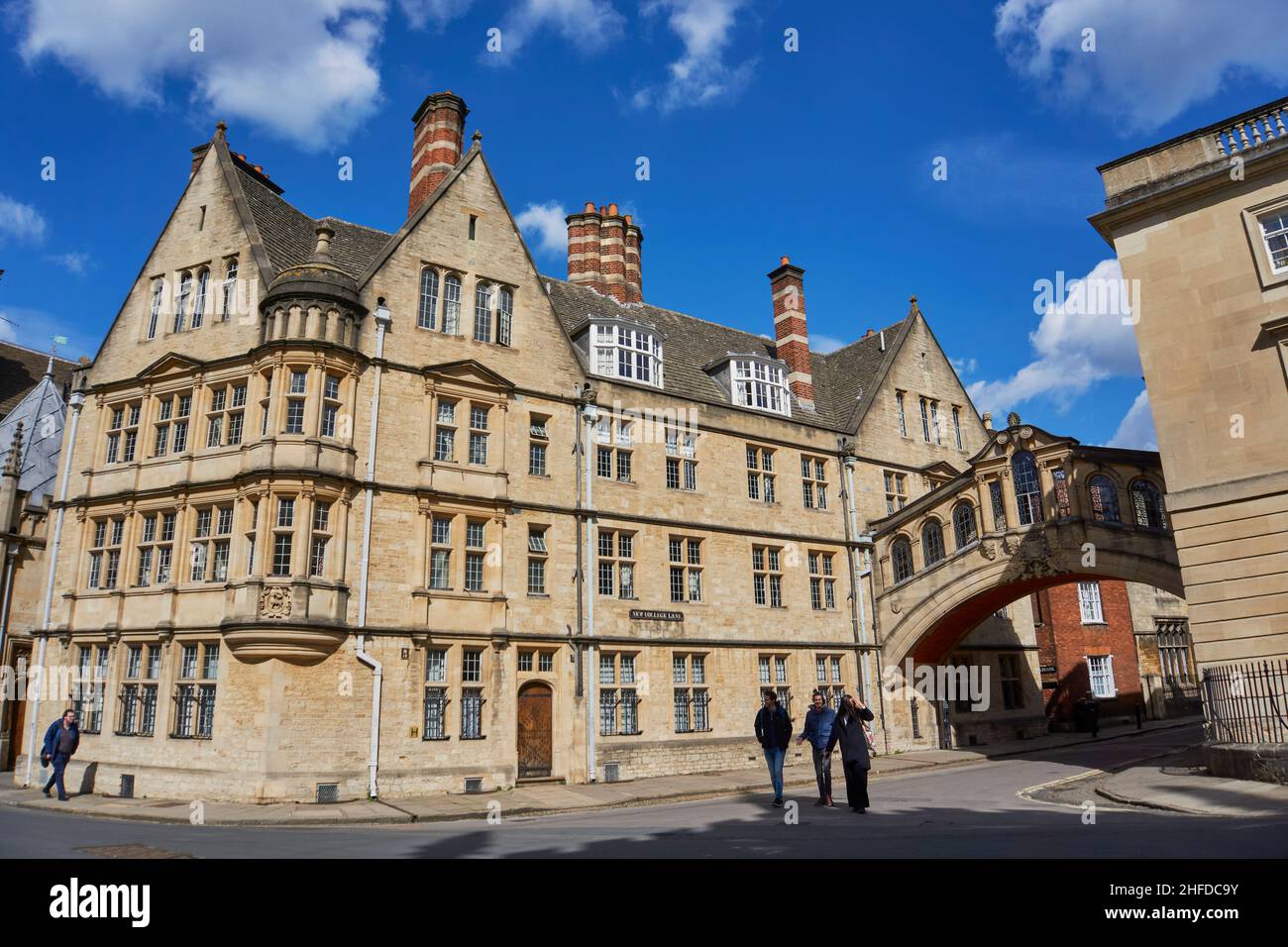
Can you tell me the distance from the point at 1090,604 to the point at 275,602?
115ft

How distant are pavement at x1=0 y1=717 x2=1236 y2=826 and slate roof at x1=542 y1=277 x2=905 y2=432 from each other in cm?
1185

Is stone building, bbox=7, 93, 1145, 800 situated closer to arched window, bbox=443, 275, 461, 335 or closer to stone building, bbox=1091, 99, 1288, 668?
arched window, bbox=443, 275, 461, 335

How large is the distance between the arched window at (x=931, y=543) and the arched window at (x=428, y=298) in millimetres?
17013

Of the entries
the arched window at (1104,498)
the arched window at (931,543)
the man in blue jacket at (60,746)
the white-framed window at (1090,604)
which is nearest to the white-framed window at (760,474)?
the arched window at (931,543)

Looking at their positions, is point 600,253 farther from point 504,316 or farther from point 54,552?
point 54,552

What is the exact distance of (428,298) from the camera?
22109 millimetres

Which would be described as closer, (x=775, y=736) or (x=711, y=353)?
(x=775, y=736)

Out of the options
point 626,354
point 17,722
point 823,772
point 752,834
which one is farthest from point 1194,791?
point 17,722

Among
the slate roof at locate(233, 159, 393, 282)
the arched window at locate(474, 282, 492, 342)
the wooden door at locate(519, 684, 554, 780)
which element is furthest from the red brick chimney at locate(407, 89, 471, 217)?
the wooden door at locate(519, 684, 554, 780)

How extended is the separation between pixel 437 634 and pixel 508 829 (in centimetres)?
733

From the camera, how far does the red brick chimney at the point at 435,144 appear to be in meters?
24.4

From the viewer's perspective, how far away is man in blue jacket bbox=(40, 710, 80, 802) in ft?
58.7

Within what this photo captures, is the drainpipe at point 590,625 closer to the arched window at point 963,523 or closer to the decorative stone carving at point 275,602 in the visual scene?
the decorative stone carving at point 275,602
